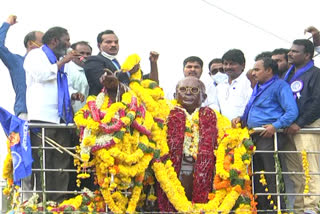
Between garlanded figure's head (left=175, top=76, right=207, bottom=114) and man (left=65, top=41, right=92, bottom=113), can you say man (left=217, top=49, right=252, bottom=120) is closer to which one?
garlanded figure's head (left=175, top=76, right=207, bottom=114)

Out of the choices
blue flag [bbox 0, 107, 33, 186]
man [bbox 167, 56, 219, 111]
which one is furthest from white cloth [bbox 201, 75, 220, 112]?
blue flag [bbox 0, 107, 33, 186]

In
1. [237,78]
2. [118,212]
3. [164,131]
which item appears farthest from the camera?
[237,78]

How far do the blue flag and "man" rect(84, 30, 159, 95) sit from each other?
118 centimetres

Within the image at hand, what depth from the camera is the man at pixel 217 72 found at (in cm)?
1137

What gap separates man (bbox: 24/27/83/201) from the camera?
941cm

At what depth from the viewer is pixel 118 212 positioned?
8.98 meters

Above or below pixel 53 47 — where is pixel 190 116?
below

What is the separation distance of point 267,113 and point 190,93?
981 mm

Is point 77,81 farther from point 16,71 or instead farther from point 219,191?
point 219,191

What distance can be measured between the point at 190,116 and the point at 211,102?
1.08 m

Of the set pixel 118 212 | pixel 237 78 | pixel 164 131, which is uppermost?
pixel 237 78

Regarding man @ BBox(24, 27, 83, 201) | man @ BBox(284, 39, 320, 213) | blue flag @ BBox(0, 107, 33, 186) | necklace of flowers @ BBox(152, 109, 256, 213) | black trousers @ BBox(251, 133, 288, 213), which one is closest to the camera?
blue flag @ BBox(0, 107, 33, 186)

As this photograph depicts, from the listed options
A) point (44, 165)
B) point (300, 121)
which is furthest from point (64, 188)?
point (300, 121)

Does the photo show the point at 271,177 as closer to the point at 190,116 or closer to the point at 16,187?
the point at 190,116
